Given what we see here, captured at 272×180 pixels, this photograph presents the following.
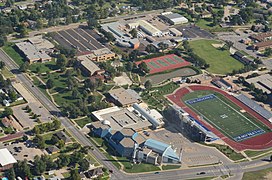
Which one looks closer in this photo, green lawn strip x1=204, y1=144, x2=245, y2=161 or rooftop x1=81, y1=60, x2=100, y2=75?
green lawn strip x1=204, y1=144, x2=245, y2=161

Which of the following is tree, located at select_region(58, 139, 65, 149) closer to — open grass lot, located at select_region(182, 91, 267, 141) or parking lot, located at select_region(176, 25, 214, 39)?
open grass lot, located at select_region(182, 91, 267, 141)

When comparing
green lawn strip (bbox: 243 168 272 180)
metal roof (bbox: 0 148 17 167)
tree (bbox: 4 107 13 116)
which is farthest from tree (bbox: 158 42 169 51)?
metal roof (bbox: 0 148 17 167)

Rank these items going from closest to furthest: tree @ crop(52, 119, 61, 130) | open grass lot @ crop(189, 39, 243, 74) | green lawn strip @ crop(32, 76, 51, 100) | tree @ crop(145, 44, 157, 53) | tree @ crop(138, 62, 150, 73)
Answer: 1. tree @ crop(52, 119, 61, 130)
2. green lawn strip @ crop(32, 76, 51, 100)
3. tree @ crop(138, 62, 150, 73)
4. open grass lot @ crop(189, 39, 243, 74)
5. tree @ crop(145, 44, 157, 53)

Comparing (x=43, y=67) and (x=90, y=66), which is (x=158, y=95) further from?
(x=43, y=67)

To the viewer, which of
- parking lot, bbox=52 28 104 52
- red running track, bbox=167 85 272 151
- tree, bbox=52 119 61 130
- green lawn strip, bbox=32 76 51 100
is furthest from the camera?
parking lot, bbox=52 28 104 52

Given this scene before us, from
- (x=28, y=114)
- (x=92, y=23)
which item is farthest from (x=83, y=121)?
(x=92, y=23)

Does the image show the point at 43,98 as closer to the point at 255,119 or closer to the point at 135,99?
the point at 135,99

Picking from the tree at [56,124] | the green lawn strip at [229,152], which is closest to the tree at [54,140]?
the tree at [56,124]
